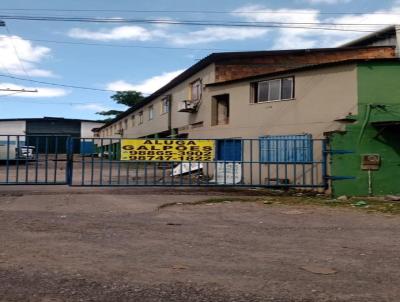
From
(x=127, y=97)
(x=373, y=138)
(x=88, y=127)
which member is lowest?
(x=373, y=138)

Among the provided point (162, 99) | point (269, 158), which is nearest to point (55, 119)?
point (162, 99)

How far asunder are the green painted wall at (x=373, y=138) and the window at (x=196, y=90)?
36.3 feet

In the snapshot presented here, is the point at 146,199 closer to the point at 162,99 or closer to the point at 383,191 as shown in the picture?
the point at 383,191

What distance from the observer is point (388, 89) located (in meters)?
14.9

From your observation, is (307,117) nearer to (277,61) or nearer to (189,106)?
(277,61)

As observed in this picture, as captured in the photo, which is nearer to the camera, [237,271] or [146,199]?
[237,271]

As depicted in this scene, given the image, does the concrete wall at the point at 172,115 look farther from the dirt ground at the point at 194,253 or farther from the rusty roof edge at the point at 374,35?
the dirt ground at the point at 194,253

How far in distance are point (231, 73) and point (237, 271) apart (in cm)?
1789

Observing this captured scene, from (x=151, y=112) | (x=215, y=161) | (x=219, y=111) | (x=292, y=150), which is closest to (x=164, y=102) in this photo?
(x=151, y=112)

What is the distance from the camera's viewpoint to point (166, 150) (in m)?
14.5

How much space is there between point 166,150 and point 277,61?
11.8 m

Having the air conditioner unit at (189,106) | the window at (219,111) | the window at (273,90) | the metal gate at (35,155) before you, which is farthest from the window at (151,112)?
the window at (273,90)

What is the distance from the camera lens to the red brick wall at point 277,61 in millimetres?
22891

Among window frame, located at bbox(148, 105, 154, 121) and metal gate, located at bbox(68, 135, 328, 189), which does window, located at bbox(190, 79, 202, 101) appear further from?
window frame, located at bbox(148, 105, 154, 121)
